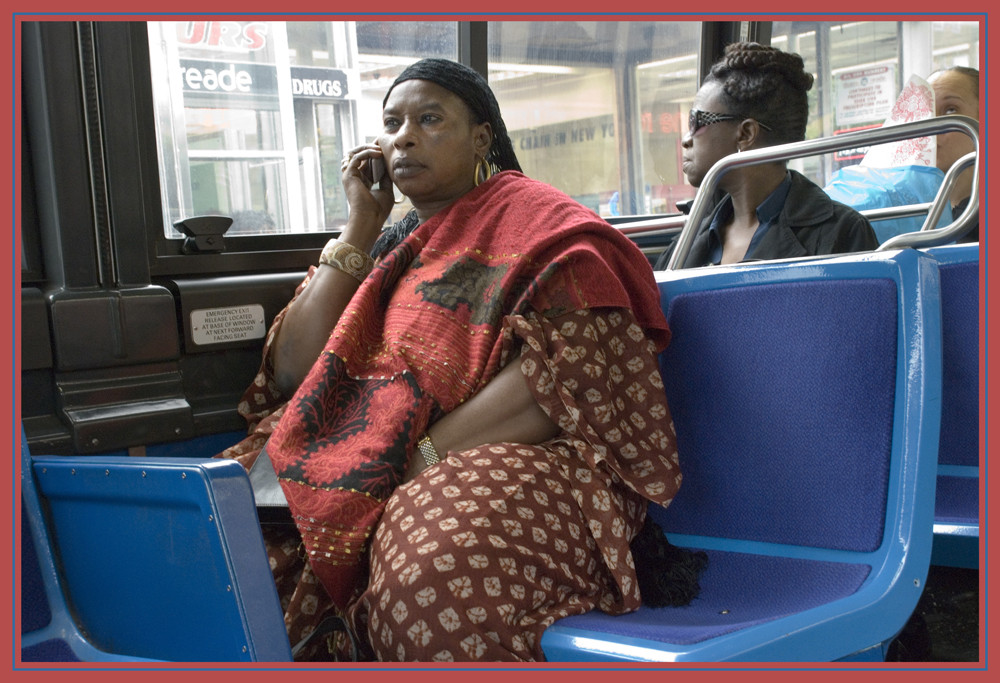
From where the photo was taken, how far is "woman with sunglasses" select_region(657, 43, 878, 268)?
7.57 ft

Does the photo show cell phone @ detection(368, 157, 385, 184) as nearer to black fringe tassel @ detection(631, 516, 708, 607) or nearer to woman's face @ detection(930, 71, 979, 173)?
black fringe tassel @ detection(631, 516, 708, 607)

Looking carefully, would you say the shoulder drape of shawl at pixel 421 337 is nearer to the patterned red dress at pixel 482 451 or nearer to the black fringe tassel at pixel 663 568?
the patterned red dress at pixel 482 451

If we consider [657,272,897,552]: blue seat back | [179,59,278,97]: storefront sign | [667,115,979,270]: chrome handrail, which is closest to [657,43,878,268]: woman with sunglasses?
[667,115,979,270]: chrome handrail

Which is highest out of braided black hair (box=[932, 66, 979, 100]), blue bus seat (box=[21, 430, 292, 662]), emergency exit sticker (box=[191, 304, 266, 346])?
braided black hair (box=[932, 66, 979, 100])

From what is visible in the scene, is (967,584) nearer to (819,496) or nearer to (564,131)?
(819,496)

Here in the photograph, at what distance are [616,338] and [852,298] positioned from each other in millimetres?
377

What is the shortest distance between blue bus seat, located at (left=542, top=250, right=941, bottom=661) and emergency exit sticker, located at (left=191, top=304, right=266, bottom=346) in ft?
2.92

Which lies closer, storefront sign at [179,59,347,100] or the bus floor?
the bus floor

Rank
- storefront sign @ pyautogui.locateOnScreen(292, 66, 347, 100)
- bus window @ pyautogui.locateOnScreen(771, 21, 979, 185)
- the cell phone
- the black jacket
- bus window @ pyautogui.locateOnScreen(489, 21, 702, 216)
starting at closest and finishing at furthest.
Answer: the cell phone, the black jacket, storefront sign @ pyautogui.locateOnScreen(292, 66, 347, 100), bus window @ pyautogui.locateOnScreen(489, 21, 702, 216), bus window @ pyautogui.locateOnScreen(771, 21, 979, 185)

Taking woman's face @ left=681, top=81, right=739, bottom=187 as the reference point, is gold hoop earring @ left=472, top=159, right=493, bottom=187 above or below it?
below

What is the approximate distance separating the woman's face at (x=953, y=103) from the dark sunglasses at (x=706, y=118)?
117 cm

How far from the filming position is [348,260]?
188 centimetres

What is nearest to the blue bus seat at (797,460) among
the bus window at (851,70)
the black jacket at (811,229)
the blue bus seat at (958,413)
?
the blue bus seat at (958,413)

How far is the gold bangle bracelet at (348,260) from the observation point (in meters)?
1.88
